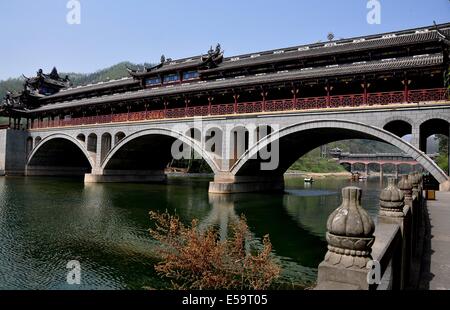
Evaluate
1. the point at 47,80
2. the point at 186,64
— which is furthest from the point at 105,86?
the point at 47,80

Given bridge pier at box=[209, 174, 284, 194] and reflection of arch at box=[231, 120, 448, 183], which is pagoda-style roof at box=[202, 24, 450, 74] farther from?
Answer: bridge pier at box=[209, 174, 284, 194]

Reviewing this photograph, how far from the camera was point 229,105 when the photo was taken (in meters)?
33.5

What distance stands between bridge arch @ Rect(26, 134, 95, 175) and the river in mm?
27641

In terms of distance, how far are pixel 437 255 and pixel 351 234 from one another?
6280 millimetres

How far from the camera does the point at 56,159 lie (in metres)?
58.8

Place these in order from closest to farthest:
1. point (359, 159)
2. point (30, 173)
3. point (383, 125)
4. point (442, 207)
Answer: point (442, 207) < point (383, 125) < point (30, 173) < point (359, 159)

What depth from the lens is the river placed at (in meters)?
10.4

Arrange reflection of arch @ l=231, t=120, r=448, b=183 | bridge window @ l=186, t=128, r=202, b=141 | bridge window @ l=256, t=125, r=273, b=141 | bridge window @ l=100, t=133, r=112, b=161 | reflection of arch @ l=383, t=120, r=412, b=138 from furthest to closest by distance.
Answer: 1. bridge window @ l=100, t=133, r=112, b=161
2. bridge window @ l=186, t=128, r=202, b=141
3. bridge window @ l=256, t=125, r=273, b=141
4. reflection of arch @ l=383, t=120, r=412, b=138
5. reflection of arch @ l=231, t=120, r=448, b=183

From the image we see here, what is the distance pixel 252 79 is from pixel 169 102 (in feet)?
39.8

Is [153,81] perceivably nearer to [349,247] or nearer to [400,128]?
[400,128]

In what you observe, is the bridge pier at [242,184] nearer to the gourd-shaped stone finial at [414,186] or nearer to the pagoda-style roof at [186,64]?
the pagoda-style roof at [186,64]

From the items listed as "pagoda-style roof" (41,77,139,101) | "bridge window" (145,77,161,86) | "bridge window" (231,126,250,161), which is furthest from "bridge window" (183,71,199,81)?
"bridge window" (231,126,250,161)
